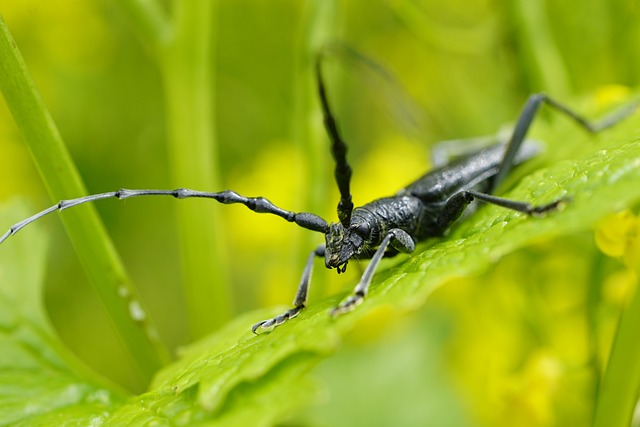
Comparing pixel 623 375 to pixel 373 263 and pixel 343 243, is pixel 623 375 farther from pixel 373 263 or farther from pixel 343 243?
pixel 343 243

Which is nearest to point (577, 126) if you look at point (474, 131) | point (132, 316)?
point (474, 131)

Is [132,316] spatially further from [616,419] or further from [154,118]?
[154,118]

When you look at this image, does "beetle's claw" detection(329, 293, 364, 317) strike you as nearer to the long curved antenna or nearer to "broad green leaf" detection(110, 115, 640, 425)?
"broad green leaf" detection(110, 115, 640, 425)

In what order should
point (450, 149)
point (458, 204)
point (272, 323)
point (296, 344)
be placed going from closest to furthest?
1. point (296, 344)
2. point (272, 323)
3. point (458, 204)
4. point (450, 149)

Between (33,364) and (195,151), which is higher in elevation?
(195,151)

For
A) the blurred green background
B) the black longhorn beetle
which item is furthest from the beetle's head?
the blurred green background

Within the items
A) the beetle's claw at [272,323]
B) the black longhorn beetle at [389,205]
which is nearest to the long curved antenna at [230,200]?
the black longhorn beetle at [389,205]

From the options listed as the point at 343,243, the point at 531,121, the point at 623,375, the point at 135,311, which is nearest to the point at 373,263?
the point at 343,243
